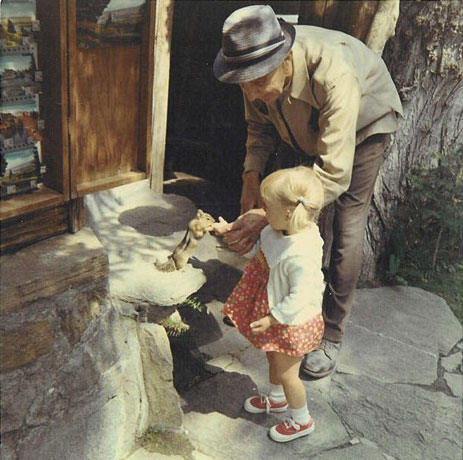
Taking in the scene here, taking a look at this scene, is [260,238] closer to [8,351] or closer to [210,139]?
[8,351]

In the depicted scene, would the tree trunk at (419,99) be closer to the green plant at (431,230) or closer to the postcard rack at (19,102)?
the green plant at (431,230)

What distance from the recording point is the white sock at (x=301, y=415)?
3.28 m

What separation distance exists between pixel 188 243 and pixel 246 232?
0.36 meters

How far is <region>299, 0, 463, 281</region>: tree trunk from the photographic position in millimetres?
4012

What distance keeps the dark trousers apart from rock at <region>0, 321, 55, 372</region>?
5.98 feet

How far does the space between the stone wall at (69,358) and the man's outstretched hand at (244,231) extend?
1.95 feet

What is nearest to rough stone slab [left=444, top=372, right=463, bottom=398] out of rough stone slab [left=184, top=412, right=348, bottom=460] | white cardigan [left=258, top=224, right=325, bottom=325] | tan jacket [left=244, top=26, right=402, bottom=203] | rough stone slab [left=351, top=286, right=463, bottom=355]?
rough stone slab [left=351, top=286, right=463, bottom=355]

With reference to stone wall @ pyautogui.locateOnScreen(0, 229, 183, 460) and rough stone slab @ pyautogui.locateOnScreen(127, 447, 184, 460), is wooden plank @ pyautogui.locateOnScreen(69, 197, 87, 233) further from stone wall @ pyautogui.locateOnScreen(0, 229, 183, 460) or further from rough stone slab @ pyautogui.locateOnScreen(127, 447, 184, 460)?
rough stone slab @ pyautogui.locateOnScreen(127, 447, 184, 460)

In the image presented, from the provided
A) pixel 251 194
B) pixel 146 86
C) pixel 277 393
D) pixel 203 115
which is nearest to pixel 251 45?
pixel 146 86

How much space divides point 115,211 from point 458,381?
2.42 m

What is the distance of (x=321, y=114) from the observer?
125 inches

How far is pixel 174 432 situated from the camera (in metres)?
3.27

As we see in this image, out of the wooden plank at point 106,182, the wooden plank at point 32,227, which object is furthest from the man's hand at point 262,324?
the wooden plank at point 32,227

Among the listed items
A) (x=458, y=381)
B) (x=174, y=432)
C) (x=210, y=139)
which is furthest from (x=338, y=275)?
(x=210, y=139)
